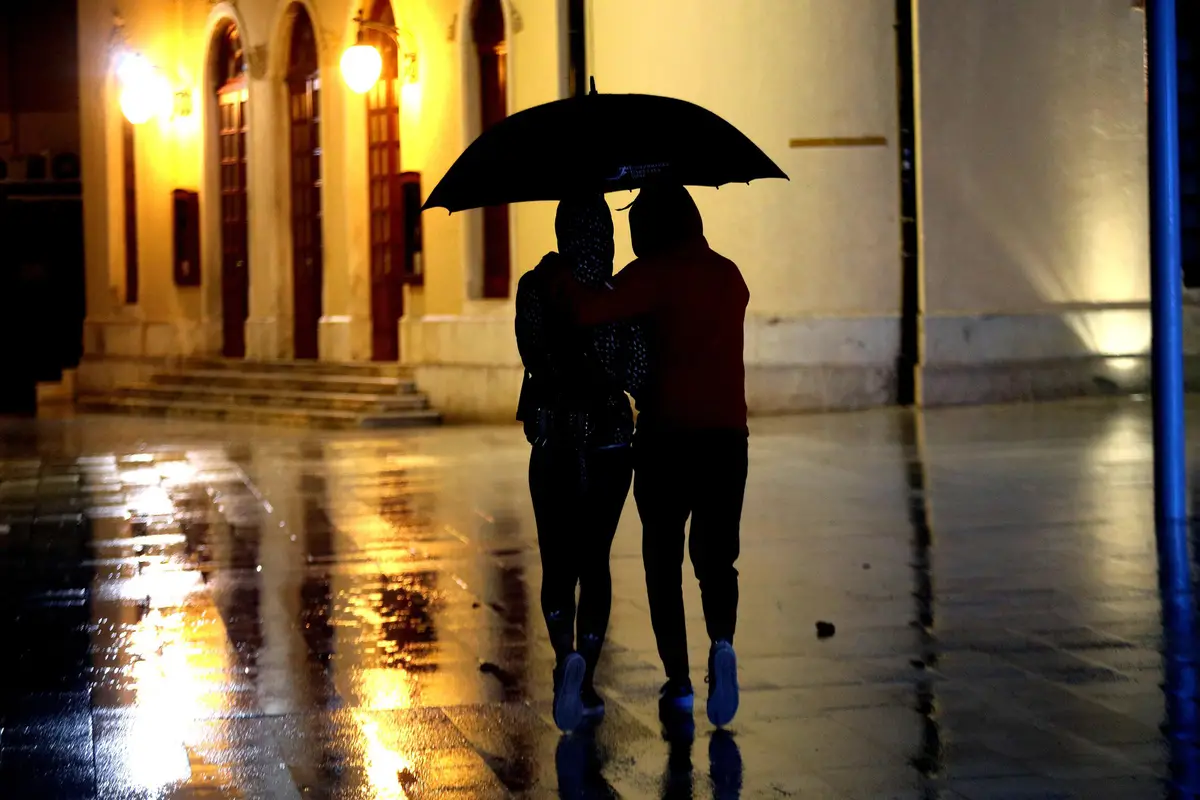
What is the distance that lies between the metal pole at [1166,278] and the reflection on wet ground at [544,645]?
0.35 meters

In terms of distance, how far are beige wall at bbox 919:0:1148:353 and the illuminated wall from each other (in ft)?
0.03

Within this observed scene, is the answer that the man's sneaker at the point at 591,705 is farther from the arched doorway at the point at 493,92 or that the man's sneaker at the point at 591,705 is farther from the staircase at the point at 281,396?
the arched doorway at the point at 493,92

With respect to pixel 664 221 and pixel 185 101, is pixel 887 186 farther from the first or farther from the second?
pixel 185 101

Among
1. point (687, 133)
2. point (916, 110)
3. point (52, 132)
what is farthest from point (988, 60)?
point (52, 132)

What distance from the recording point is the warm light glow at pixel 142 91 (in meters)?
26.6

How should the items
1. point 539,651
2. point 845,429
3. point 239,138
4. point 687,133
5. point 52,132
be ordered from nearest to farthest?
1. point 687,133
2. point 539,651
3. point 845,429
4. point 239,138
5. point 52,132

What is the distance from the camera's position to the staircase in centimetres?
2023

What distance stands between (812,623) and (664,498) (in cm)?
215

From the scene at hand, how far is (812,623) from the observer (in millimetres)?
7699

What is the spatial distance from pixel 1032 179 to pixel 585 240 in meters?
13.4

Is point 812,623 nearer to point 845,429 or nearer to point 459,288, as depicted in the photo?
point 845,429

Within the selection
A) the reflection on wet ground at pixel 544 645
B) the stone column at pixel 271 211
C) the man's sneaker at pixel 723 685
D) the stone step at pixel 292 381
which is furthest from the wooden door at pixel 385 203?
the man's sneaker at pixel 723 685

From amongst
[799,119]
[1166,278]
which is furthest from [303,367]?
[1166,278]

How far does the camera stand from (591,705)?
601 centimetres
